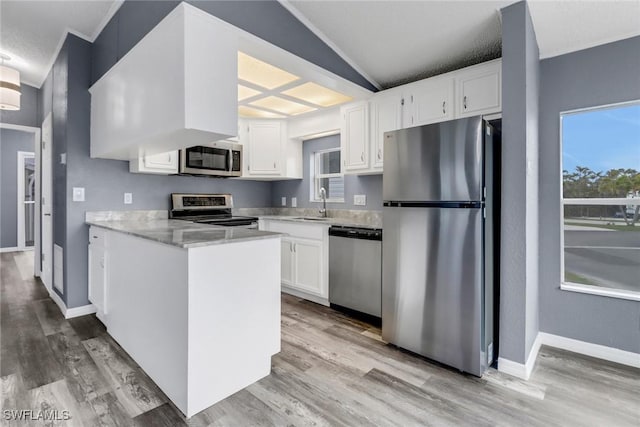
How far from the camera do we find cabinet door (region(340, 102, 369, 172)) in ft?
11.0

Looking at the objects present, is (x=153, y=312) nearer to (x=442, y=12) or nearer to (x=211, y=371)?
(x=211, y=371)

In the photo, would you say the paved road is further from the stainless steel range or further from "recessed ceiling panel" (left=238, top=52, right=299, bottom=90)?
the stainless steel range

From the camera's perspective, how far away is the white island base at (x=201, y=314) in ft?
5.28

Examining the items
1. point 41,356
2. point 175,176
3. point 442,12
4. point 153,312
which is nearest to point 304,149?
point 175,176

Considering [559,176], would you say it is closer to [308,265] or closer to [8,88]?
[308,265]

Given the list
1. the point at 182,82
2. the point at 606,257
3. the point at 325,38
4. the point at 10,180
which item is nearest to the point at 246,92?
the point at 325,38

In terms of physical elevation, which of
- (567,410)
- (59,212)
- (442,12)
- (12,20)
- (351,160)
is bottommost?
(567,410)

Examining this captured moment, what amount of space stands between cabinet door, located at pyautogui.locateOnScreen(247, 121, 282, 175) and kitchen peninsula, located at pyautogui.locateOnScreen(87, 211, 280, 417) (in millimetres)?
2260

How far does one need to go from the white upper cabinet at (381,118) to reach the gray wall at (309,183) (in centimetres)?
42

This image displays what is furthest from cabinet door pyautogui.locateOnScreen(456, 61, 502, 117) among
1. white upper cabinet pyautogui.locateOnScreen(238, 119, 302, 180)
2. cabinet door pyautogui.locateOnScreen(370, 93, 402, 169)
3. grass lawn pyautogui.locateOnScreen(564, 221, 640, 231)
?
white upper cabinet pyautogui.locateOnScreen(238, 119, 302, 180)

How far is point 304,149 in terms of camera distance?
4531 mm

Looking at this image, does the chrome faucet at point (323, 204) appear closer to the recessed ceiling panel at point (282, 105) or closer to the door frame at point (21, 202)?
the recessed ceiling panel at point (282, 105)

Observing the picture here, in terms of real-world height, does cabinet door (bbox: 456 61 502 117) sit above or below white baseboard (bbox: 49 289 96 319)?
above

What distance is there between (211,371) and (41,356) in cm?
151
